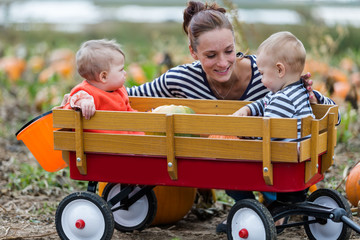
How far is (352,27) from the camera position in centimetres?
909

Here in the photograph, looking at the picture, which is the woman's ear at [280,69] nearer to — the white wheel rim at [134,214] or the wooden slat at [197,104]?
the wooden slat at [197,104]

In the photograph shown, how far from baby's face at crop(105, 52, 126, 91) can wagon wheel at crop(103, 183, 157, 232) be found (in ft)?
2.04

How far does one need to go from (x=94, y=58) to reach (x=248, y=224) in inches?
50.1

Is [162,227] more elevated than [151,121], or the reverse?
[151,121]

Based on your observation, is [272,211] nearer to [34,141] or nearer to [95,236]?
[95,236]

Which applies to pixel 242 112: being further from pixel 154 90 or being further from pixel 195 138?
pixel 154 90

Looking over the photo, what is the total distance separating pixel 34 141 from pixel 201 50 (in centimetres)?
110

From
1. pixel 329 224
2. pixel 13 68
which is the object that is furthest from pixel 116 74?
pixel 13 68

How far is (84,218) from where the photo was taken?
3.30 m

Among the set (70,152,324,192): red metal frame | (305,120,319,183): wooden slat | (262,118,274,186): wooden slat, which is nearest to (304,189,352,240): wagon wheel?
(70,152,324,192): red metal frame

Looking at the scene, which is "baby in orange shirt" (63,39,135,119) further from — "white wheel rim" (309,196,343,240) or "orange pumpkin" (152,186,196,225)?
"white wheel rim" (309,196,343,240)

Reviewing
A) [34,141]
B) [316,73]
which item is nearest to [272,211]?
[34,141]

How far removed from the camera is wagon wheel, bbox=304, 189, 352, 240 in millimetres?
3205

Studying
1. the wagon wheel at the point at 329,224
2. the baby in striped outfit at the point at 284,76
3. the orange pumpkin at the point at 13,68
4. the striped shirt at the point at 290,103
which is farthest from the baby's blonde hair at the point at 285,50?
the orange pumpkin at the point at 13,68
